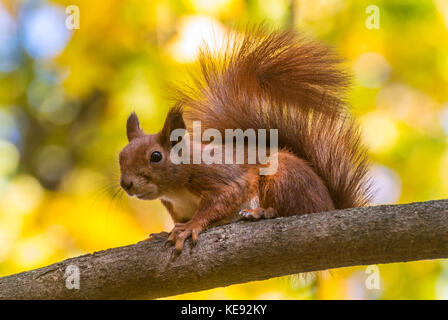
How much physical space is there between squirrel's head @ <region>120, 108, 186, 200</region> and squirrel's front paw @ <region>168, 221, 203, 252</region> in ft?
0.83

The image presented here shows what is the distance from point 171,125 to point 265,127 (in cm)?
62

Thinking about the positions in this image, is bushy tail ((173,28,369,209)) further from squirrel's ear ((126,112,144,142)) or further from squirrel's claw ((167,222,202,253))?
squirrel's claw ((167,222,202,253))

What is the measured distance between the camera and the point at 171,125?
2.97 meters

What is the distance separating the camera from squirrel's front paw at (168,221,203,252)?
2697mm

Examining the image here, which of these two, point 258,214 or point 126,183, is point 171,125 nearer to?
point 126,183

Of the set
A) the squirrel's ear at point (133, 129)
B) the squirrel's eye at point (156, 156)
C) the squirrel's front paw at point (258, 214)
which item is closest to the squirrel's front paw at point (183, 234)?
the squirrel's front paw at point (258, 214)

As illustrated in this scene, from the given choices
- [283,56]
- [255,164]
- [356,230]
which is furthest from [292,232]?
[283,56]

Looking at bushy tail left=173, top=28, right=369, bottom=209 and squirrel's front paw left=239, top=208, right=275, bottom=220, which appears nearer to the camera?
squirrel's front paw left=239, top=208, right=275, bottom=220

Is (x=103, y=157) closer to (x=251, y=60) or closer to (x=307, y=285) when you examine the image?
(x=251, y=60)

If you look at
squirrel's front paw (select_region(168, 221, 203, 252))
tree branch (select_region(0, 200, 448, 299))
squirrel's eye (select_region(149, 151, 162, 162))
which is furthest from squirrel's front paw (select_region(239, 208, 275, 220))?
squirrel's eye (select_region(149, 151, 162, 162))

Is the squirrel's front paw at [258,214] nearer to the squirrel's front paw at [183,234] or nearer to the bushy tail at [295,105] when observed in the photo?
the squirrel's front paw at [183,234]

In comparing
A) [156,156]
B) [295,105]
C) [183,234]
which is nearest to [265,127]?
[295,105]

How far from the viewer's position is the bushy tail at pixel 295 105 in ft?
10.5

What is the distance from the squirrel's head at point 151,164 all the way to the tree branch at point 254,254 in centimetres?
29
